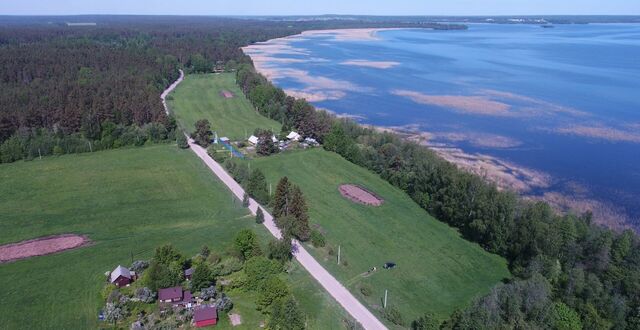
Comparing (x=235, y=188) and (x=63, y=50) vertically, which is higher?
(x=63, y=50)

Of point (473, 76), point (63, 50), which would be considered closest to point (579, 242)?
point (473, 76)

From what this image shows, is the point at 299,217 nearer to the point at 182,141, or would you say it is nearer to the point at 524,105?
the point at 182,141

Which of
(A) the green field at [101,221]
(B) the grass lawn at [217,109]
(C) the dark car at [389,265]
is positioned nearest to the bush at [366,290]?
(A) the green field at [101,221]

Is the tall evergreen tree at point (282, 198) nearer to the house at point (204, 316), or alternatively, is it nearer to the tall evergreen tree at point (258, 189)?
the tall evergreen tree at point (258, 189)

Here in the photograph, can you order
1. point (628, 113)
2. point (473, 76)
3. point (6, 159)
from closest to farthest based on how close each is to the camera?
point (6, 159) < point (628, 113) < point (473, 76)

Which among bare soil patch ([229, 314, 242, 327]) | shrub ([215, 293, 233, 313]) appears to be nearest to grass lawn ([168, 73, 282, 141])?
shrub ([215, 293, 233, 313])

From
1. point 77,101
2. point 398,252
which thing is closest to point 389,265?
point 398,252

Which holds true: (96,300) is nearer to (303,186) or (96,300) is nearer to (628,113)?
(303,186)

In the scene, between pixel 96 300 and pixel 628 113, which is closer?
pixel 96 300
